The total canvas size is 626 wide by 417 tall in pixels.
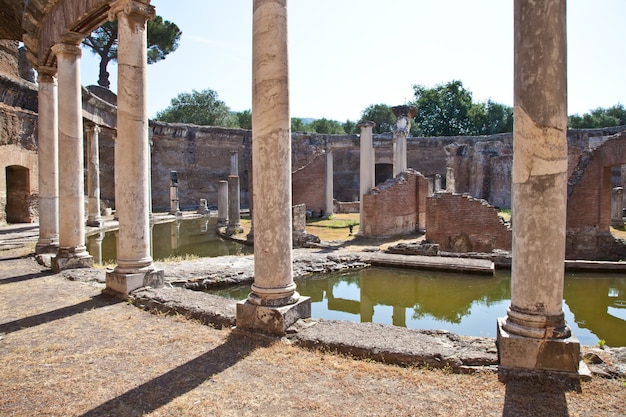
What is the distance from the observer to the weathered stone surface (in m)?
3.74

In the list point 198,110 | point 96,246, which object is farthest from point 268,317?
point 198,110

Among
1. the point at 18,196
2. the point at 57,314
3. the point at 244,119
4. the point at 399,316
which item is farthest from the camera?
the point at 244,119

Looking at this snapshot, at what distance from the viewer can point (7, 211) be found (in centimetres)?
1858

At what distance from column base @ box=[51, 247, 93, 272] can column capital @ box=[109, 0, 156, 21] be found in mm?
4237

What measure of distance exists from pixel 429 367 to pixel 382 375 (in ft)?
1.45

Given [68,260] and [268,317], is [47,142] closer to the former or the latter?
[68,260]

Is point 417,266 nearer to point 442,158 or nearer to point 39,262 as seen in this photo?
point 39,262

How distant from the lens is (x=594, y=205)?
13414 millimetres

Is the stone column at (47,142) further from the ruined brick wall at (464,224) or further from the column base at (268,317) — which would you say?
the ruined brick wall at (464,224)

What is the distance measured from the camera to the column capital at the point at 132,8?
20.1ft

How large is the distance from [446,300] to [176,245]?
32.3ft

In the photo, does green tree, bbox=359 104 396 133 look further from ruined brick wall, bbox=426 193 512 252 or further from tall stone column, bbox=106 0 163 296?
tall stone column, bbox=106 0 163 296

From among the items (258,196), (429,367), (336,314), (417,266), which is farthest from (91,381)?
(417,266)

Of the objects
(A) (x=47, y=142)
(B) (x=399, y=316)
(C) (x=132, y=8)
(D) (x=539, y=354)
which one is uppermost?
(C) (x=132, y=8)
